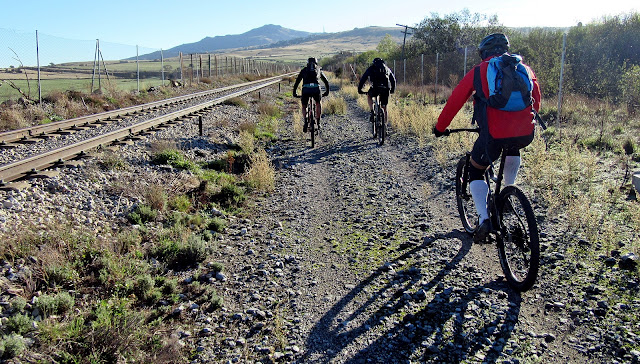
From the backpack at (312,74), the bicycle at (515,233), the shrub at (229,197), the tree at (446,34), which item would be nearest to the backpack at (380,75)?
the backpack at (312,74)

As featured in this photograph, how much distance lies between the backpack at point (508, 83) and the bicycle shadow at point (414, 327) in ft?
5.39

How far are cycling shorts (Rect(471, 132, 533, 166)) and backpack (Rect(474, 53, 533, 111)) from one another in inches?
11.8

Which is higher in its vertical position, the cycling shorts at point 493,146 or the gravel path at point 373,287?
the cycling shorts at point 493,146

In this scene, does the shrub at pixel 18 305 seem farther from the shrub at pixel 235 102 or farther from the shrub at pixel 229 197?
the shrub at pixel 235 102

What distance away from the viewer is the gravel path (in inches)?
121

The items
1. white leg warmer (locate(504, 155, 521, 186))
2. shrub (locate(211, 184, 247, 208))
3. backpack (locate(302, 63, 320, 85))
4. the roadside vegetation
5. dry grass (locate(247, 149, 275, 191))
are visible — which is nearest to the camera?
the roadside vegetation

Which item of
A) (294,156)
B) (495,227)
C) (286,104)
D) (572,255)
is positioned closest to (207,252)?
(495,227)

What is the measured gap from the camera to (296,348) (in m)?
3.10

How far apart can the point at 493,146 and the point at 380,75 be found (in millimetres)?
7514

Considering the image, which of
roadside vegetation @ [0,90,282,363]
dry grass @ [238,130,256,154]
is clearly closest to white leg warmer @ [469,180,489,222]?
roadside vegetation @ [0,90,282,363]

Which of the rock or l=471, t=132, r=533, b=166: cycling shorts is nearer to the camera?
l=471, t=132, r=533, b=166: cycling shorts

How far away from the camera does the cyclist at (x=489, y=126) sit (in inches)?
142

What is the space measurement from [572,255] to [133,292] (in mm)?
4282

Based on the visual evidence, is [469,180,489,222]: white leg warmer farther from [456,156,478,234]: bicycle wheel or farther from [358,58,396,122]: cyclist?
[358,58,396,122]: cyclist
